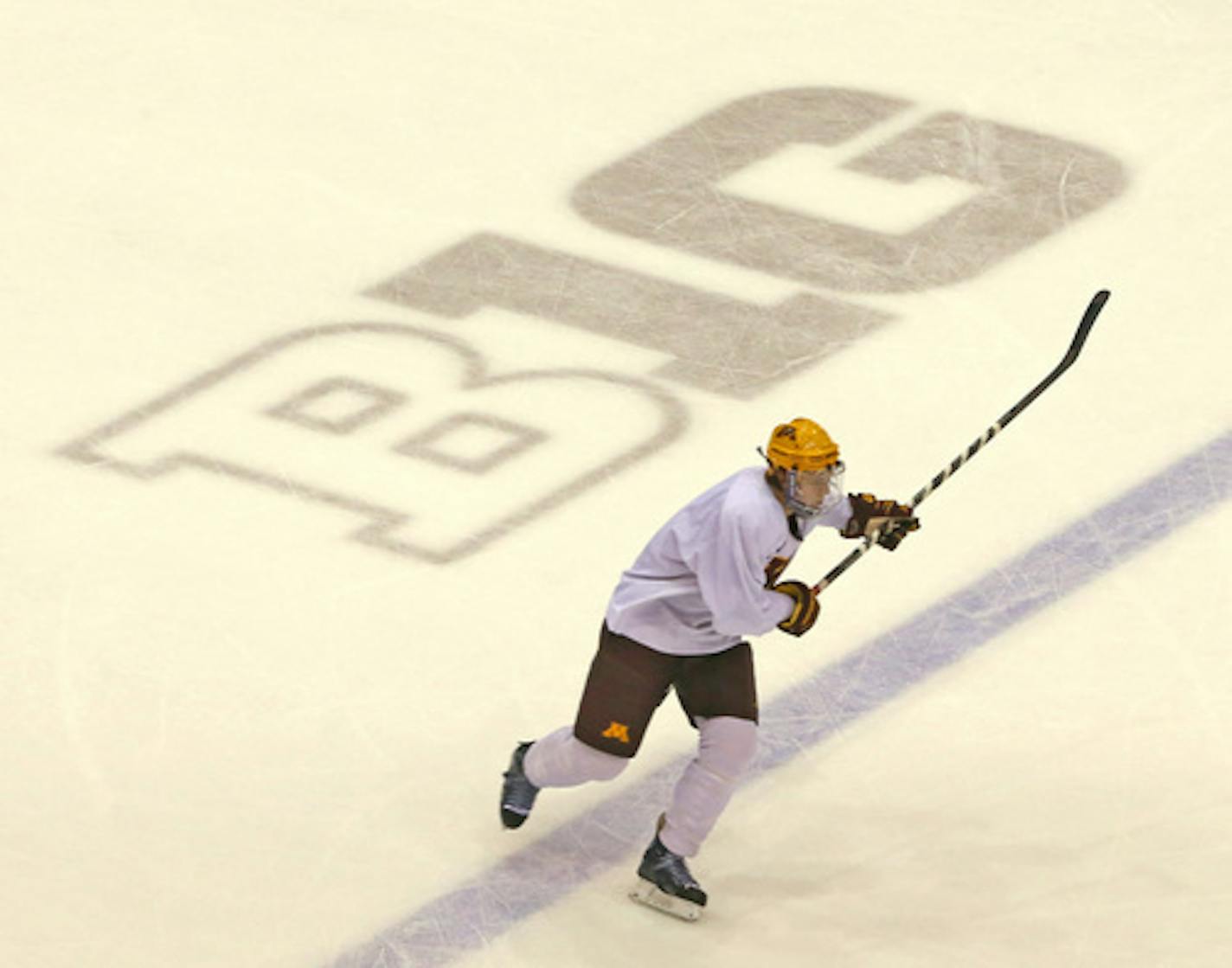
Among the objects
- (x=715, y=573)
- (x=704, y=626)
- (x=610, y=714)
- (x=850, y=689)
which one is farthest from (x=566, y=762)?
(x=850, y=689)

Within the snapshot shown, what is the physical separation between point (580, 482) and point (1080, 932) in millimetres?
2284

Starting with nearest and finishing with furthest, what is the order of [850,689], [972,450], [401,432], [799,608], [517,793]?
[799,608] < [517,793] < [972,450] < [850,689] < [401,432]

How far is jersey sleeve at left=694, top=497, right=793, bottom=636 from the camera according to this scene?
693 cm

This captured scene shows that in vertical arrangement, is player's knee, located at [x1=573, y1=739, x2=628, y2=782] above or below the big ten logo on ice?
above

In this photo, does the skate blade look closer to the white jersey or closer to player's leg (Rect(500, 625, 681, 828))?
player's leg (Rect(500, 625, 681, 828))

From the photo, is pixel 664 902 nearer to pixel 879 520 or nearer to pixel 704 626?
pixel 704 626

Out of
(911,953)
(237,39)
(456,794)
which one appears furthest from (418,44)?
(911,953)

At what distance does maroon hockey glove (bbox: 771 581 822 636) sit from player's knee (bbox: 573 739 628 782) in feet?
1.58

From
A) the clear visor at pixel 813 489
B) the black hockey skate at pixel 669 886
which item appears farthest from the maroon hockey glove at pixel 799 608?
the black hockey skate at pixel 669 886

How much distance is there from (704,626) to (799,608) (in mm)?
219

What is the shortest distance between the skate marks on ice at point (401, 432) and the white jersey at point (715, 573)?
5.16 ft

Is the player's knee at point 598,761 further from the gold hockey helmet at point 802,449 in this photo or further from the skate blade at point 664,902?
the gold hockey helmet at point 802,449

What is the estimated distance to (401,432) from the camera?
927 cm

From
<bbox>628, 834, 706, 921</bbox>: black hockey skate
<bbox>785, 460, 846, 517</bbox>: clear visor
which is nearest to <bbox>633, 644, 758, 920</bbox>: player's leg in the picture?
<bbox>628, 834, 706, 921</bbox>: black hockey skate
